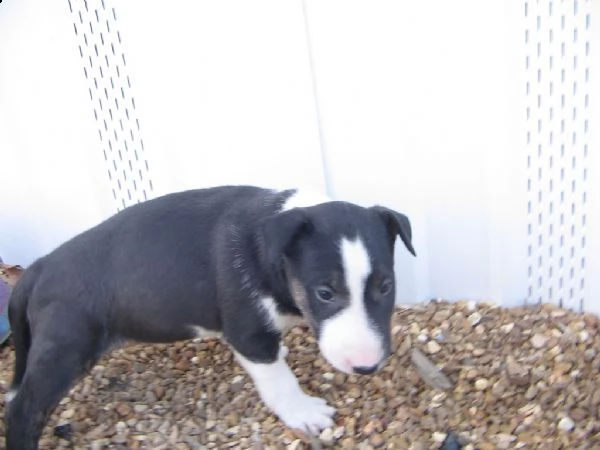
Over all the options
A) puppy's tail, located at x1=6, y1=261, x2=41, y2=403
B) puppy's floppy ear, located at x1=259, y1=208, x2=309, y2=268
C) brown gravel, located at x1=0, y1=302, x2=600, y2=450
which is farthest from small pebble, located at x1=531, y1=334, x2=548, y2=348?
puppy's tail, located at x1=6, y1=261, x2=41, y2=403

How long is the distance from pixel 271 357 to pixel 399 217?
0.81 m

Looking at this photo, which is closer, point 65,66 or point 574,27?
point 574,27

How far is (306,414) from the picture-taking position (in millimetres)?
3225

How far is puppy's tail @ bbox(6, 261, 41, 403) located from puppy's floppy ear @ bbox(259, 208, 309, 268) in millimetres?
1129

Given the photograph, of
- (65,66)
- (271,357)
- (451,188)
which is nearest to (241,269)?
(271,357)

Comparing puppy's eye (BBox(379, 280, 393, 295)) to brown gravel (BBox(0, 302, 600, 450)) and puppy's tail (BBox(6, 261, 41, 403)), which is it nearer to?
brown gravel (BBox(0, 302, 600, 450))

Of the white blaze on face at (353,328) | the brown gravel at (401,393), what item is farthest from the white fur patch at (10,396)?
the white blaze on face at (353,328)

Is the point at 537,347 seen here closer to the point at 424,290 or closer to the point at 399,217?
the point at 424,290

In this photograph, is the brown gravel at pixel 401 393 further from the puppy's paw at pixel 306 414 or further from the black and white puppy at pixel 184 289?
the black and white puppy at pixel 184 289

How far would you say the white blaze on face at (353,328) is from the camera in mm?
2637

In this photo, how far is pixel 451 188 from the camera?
3.52m

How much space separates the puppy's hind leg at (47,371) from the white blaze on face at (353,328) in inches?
40.6

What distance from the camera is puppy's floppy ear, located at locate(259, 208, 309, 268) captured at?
8.99 feet

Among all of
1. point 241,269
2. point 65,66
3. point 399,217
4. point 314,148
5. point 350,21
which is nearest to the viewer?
point 399,217
